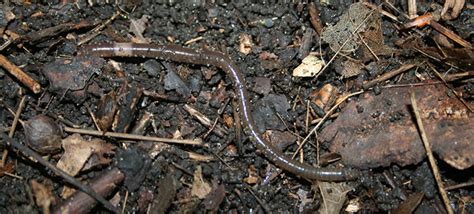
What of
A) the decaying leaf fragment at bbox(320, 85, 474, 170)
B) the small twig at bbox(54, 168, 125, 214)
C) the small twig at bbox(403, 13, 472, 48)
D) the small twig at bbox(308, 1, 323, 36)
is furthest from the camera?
the small twig at bbox(308, 1, 323, 36)

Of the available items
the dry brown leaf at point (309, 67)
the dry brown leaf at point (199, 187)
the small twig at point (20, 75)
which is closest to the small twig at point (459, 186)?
the dry brown leaf at point (309, 67)

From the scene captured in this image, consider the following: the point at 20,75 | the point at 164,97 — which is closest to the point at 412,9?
the point at 164,97

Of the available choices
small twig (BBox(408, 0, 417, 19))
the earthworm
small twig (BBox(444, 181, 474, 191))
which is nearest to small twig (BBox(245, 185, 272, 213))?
the earthworm

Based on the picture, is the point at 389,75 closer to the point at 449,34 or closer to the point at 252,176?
the point at 449,34

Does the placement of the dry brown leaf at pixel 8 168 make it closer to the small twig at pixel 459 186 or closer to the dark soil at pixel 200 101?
the dark soil at pixel 200 101

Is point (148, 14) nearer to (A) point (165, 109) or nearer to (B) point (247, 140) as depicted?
(A) point (165, 109)

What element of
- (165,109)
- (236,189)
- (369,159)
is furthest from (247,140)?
(369,159)

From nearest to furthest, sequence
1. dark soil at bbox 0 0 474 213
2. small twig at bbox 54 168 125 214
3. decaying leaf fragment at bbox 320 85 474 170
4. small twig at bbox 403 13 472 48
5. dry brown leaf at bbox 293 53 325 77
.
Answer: small twig at bbox 54 168 125 214 → decaying leaf fragment at bbox 320 85 474 170 → dark soil at bbox 0 0 474 213 → small twig at bbox 403 13 472 48 → dry brown leaf at bbox 293 53 325 77

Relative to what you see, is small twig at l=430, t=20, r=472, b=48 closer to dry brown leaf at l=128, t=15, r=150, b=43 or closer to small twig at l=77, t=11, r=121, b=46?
dry brown leaf at l=128, t=15, r=150, b=43
